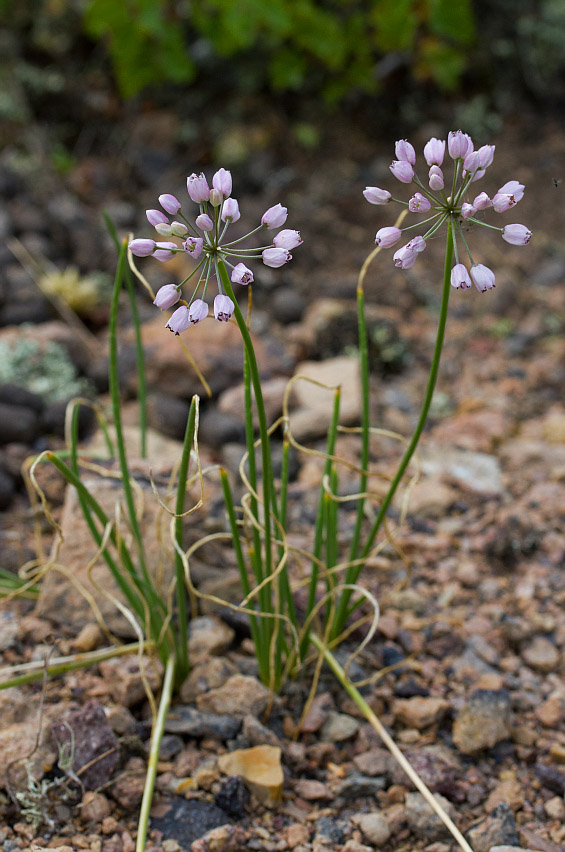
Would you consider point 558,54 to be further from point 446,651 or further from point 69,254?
point 446,651

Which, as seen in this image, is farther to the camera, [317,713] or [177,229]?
[317,713]

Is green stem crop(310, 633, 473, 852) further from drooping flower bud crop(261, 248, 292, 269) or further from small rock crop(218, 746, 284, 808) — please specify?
drooping flower bud crop(261, 248, 292, 269)

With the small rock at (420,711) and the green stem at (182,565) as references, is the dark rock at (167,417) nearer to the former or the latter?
the green stem at (182,565)

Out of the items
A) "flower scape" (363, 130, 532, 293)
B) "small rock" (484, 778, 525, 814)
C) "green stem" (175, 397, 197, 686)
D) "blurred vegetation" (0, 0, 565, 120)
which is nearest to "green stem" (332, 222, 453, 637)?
"flower scape" (363, 130, 532, 293)

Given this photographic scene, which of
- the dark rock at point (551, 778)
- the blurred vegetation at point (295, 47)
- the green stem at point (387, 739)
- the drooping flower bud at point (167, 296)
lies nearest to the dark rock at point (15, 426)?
the green stem at point (387, 739)

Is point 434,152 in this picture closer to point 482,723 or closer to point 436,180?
point 436,180

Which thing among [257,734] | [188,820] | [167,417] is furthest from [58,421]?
[188,820]
